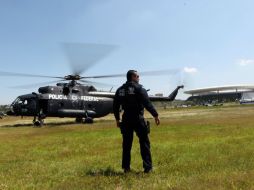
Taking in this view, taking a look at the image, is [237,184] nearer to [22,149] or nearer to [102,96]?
[22,149]

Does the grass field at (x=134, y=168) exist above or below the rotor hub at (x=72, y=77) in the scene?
below

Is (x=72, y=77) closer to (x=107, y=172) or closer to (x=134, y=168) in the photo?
(x=134, y=168)

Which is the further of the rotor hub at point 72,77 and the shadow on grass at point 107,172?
the rotor hub at point 72,77

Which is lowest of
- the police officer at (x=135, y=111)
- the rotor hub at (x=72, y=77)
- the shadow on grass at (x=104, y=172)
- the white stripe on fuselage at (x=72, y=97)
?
the shadow on grass at (x=104, y=172)

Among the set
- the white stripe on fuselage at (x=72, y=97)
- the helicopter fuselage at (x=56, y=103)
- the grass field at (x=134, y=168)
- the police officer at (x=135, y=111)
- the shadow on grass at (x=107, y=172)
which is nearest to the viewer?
the grass field at (x=134, y=168)

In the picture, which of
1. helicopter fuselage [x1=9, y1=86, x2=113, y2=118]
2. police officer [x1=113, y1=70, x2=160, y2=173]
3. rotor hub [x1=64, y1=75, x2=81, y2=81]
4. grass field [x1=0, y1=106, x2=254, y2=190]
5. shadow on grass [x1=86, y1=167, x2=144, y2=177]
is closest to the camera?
grass field [x1=0, y1=106, x2=254, y2=190]

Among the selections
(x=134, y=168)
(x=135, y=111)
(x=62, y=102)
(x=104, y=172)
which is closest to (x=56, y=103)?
(x=62, y=102)

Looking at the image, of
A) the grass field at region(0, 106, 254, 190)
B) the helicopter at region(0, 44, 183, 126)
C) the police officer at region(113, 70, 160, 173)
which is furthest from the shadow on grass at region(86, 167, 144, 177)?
the helicopter at region(0, 44, 183, 126)

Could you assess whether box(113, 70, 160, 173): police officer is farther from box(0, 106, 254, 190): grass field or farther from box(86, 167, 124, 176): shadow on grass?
box(0, 106, 254, 190): grass field

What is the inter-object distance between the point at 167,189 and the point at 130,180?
1202mm

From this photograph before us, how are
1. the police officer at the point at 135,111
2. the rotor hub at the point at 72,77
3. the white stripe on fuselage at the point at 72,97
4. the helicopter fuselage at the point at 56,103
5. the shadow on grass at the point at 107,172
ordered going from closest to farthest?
the shadow on grass at the point at 107,172, the police officer at the point at 135,111, the rotor hub at the point at 72,77, the helicopter fuselage at the point at 56,103, the white stripe on fuselage at the point at 72,97

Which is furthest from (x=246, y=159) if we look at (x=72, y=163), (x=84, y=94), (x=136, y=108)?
(x=84, y=94)

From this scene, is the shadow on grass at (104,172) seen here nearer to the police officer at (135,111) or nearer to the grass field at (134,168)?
the grass field at (134,168)

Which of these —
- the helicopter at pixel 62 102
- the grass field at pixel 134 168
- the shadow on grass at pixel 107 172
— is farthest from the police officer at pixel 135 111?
the helicopter at pixel 62 102
